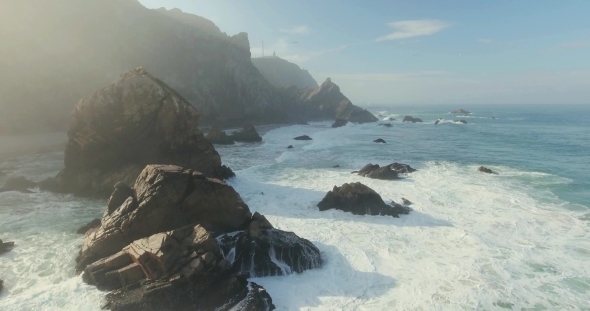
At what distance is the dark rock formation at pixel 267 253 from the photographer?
41.4 ft

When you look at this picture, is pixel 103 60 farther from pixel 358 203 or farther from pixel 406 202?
pixel 406 202

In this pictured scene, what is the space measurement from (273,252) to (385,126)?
7344 cm

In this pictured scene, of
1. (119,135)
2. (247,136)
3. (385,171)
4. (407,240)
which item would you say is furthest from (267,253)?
(247,136)

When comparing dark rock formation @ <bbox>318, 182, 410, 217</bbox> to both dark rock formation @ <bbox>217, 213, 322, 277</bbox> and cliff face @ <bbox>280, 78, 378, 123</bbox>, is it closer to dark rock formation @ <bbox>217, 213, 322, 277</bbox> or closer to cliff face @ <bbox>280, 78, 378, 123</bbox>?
dark rock formation @ <bbox>217, 213, 322, 277</bbox>

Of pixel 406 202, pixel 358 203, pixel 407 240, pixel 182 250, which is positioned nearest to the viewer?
pixel 182 250

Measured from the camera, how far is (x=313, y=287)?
464 inches

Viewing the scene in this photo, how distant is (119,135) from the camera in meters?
23.5

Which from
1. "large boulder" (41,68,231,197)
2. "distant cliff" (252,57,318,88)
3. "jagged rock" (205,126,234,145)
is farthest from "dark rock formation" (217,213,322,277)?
"distant cliff" (252,57,318,88)

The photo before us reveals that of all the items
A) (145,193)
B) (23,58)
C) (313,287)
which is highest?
(23,58)

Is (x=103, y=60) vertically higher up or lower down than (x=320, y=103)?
higher up

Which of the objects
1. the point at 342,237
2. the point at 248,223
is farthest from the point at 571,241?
the point at 248,223

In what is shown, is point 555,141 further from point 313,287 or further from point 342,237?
point 313,287

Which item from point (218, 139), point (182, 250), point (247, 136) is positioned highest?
point (247, 136)

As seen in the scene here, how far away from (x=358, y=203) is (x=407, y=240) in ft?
14.0
